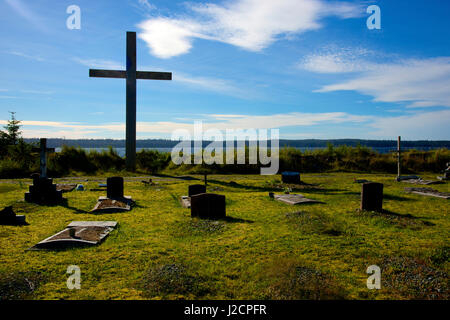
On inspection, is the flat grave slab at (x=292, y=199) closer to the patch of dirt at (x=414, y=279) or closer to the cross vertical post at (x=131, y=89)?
the patch of dirt at (x=414, y=279)

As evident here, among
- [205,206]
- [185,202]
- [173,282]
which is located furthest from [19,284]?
[185,202]

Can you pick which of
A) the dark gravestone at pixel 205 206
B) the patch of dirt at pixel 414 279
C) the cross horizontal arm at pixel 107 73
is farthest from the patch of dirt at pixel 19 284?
the cross horizontal arm at pixel 107 73

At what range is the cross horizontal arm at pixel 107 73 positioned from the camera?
17.4m

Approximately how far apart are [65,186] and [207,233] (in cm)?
913

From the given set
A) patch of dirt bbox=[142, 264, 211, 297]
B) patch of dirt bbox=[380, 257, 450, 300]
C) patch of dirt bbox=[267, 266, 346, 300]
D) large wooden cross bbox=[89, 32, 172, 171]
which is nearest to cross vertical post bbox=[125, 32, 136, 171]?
large wooden cross bbox=[89, 32, 172, 171]

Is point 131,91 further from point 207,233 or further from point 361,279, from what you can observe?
point 361,279

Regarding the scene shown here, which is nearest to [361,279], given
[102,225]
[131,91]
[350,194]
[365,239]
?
[365,239]

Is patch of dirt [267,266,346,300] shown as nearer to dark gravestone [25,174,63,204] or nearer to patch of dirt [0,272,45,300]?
patch of dirt [0,272,45,300]

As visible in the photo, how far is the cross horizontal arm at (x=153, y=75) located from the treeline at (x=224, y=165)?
5542mm

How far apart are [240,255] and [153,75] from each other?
48.7 ft

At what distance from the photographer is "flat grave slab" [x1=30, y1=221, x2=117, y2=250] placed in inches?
230

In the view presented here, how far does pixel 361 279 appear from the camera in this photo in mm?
4508

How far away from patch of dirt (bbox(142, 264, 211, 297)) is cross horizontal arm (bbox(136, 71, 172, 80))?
49.5ft

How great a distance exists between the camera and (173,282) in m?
4.32
